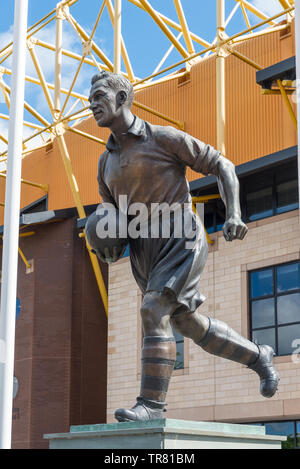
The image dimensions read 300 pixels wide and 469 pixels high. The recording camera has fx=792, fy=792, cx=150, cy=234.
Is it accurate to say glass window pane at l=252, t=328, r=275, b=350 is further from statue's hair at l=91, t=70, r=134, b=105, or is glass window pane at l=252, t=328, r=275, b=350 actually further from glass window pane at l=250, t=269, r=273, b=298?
statue's hair at l=91, t=70, r=134, b=105

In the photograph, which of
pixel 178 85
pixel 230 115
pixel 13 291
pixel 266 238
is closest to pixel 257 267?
pixel 266 238

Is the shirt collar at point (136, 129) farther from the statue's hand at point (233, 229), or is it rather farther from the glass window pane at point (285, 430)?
the glass window pane at point (285, 430)

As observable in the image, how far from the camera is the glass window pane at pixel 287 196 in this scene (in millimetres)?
18703

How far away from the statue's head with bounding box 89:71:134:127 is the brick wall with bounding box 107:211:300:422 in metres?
13.1

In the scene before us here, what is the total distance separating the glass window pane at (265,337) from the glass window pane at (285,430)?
1.82 meters

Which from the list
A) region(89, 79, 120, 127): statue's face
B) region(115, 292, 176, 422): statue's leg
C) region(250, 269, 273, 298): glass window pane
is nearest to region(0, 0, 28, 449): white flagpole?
region(115, 292, 176, 422): statue's leg

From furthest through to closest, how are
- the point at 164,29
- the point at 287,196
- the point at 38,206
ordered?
the point at 38,206 < the point at 164,29 < the point at 287,196

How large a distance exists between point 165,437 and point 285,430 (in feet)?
47.4

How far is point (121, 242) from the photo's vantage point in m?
5.42

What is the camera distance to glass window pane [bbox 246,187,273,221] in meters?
19.3

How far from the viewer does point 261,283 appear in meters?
19.0

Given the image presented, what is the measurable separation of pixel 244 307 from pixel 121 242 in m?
14.0

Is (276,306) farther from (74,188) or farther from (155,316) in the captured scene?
(155,316)

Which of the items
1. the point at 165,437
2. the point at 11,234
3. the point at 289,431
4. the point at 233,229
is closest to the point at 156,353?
the point at 165,437
